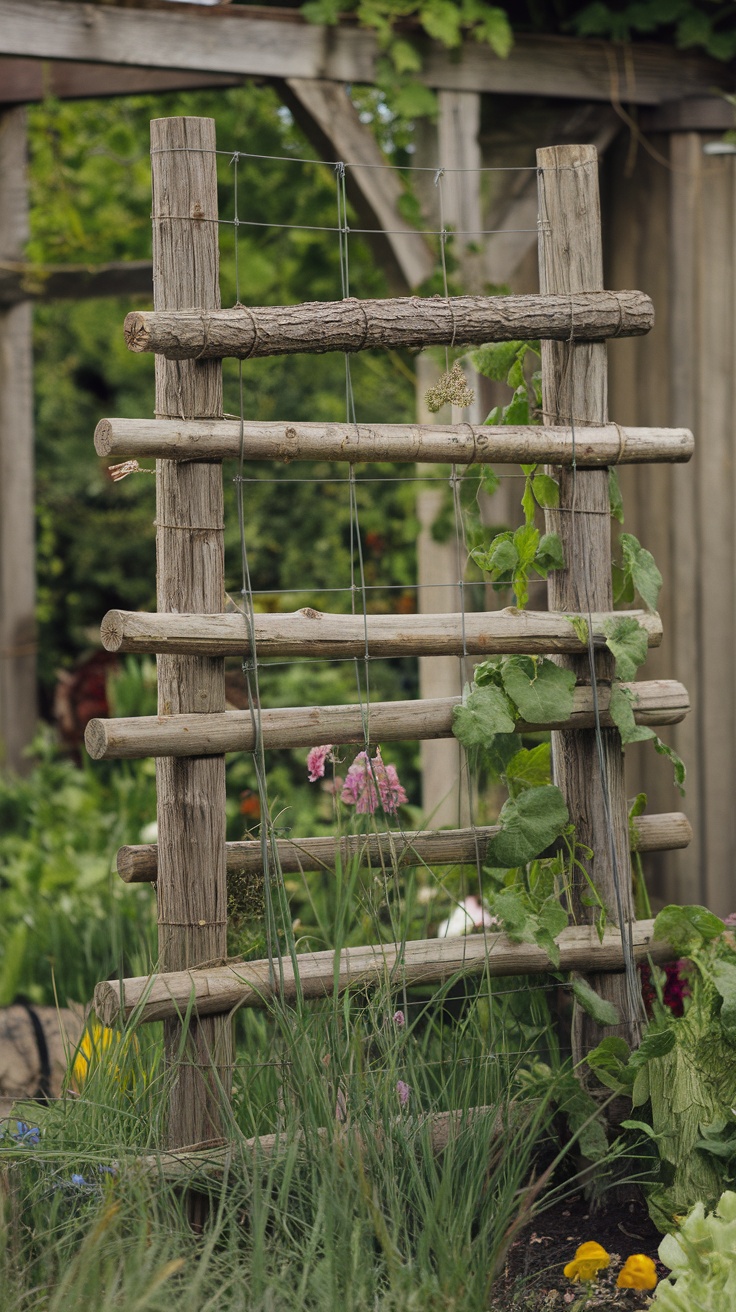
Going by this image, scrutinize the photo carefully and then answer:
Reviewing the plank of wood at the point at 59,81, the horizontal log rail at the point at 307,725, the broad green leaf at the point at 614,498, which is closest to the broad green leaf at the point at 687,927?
the horizontal log rail at the point at 307,725

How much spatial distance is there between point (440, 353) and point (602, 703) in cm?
162

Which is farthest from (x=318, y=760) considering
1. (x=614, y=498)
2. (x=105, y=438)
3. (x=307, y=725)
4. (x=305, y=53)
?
(x=305, y=53)

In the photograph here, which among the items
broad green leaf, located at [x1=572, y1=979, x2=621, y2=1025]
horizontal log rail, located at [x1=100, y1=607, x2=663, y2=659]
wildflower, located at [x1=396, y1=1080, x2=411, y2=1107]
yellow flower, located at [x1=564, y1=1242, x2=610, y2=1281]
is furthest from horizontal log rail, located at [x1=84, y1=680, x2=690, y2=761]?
yellow flower, located at [x1=564, y1=1242, x2=610, y2=1281]

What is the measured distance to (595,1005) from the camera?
7.87ft

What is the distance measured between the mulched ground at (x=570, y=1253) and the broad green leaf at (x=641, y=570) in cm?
112

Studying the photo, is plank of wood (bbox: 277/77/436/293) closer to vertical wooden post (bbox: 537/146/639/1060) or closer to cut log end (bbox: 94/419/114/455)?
vertical wooden post (bbox: 537/146/639/1060)

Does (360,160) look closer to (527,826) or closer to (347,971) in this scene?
(527,826)

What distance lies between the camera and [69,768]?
5480mm

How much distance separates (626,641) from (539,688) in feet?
0.62

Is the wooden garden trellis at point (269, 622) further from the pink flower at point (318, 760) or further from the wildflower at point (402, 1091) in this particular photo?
the wildflower at point (402, 1091)

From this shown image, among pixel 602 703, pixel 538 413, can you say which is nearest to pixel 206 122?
pixel 538 413

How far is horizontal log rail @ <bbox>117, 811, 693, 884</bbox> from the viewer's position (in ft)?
7.56

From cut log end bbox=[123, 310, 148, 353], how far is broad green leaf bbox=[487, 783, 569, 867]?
40.3 inches

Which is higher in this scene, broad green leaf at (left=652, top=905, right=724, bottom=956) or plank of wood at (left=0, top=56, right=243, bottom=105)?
plank of wood at (left=0, top=56, right=243, bottom=105)
